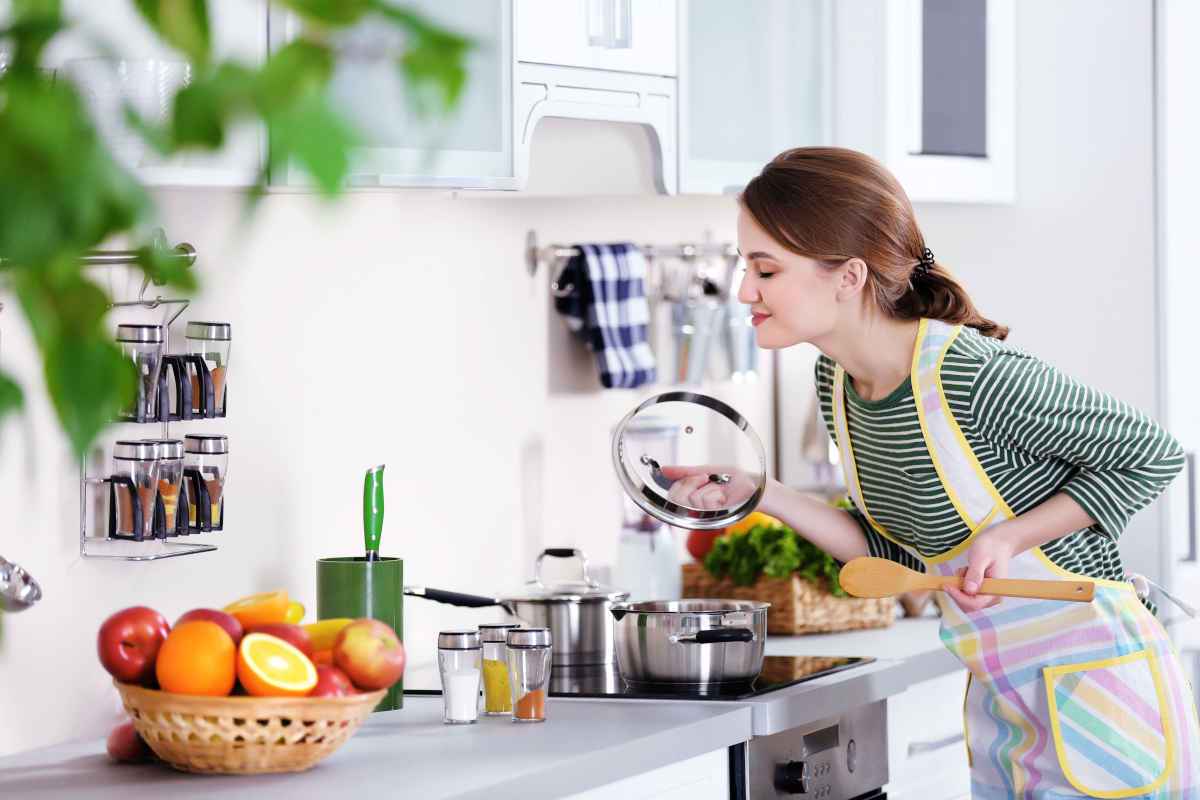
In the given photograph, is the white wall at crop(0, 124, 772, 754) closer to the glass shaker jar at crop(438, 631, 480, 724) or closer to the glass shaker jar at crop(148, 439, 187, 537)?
the glass shaker jar at crop(148, 439, 187, 537)

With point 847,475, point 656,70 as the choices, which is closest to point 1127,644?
point 847,475

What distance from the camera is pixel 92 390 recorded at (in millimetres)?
407

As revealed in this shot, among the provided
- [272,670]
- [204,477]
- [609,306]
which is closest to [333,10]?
[272,670]

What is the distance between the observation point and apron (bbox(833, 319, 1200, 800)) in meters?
1.95

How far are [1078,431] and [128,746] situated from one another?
3.61ft

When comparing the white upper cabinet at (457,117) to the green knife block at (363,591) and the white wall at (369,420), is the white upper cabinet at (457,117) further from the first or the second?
the green knife block at (363,591)

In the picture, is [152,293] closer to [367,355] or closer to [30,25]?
[367,355]

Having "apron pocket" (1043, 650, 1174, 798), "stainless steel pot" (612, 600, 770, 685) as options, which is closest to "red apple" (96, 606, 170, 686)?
"stainless steel pot" (612, 600, 770, 685)

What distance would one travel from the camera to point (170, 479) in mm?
1952

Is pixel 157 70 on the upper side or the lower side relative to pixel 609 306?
upper

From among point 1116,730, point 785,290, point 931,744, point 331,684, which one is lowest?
point 931,744

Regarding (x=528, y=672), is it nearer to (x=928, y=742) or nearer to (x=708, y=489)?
(x=708, y=489)

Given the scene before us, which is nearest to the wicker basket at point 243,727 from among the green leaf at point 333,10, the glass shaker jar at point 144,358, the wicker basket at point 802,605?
the glass shaker jar at point 144,358

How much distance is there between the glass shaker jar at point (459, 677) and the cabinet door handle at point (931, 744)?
774 mm
